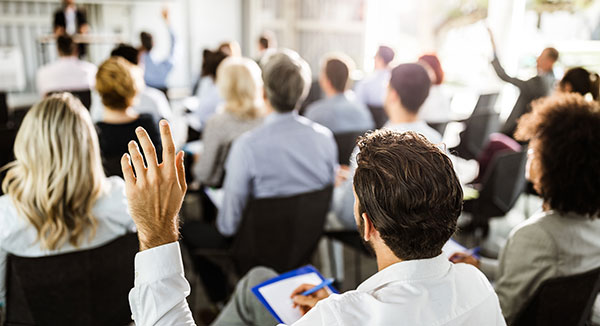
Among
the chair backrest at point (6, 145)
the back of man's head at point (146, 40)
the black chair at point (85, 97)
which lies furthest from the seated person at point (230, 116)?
the back of man's head at point (146, 40)

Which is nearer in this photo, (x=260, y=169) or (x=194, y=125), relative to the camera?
(x=260, y=169)

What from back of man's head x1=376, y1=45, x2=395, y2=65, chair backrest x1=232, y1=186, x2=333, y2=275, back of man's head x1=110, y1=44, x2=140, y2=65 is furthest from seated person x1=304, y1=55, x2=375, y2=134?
back of man's head x1=110, y1=44, x2=140, y2=65

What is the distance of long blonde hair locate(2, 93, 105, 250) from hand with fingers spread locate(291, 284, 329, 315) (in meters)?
0.74

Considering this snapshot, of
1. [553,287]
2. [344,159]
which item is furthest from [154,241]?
[344,159]

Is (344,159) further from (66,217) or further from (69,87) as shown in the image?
(69,87)

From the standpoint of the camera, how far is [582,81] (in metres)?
2.75

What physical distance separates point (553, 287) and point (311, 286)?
0.64 metres

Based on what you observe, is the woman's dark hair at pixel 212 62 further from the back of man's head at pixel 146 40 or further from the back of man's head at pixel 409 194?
the back of man's head at pixel 409 194

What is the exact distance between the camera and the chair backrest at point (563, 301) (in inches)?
47.7

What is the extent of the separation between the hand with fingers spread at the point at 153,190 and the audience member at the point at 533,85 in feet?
12.6

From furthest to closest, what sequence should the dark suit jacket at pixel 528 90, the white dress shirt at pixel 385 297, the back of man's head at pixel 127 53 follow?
the dark suit jacket at pixel 528 90
the back of man's head at pixel 127 53
the white dress shirt at pixel 385 297

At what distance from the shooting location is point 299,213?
6.57 ft

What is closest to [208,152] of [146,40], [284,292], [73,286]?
[73,286]

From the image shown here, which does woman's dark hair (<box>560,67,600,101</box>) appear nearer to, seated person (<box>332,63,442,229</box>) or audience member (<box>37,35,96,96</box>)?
seated person (<box>332,63,442,229</box>)
